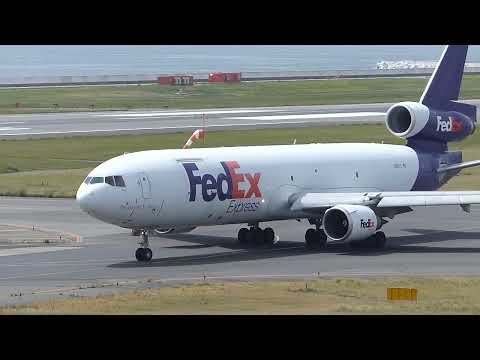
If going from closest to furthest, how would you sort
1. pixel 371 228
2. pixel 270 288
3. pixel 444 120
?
1. pixel 270 288
2. pixel 371 228
3. pixel 444 120

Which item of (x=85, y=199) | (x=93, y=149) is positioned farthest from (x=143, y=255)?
(x=93, y=149)

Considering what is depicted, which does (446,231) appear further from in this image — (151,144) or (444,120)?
(151,144)

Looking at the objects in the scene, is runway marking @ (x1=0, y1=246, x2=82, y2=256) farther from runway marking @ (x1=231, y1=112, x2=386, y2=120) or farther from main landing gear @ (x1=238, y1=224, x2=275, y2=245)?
runway marking @ (x1=231, y1=112, x2=386, y2=120)

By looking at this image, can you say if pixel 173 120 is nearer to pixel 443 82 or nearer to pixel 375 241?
pixel 443 82

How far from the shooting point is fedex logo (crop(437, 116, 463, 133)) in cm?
5672

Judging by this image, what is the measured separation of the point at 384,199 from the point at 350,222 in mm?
3042

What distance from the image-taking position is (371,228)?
46.8 metres

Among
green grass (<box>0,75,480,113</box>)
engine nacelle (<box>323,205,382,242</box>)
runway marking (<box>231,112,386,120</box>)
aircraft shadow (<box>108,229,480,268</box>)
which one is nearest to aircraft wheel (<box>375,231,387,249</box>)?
aircraft shadow (<box>108,229,480,268</box>)

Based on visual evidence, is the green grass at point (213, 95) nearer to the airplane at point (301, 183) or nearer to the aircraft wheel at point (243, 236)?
the airplane at point (301, 183)

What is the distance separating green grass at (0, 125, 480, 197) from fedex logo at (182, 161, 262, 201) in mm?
25033

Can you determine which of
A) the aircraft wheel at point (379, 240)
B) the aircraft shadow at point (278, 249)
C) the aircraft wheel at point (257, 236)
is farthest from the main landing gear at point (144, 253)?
the aircraft wheel at point (379, 240)

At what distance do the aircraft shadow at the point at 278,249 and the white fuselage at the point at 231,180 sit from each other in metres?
1.51
